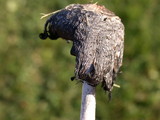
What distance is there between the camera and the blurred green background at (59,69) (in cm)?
500

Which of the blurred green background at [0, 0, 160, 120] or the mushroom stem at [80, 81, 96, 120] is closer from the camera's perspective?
the mushroom stem at [80, 81, 96, 120]

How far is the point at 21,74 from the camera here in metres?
5.23

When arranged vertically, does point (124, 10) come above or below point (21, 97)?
above

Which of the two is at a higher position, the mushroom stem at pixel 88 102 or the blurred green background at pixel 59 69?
the mushroom stem at pixel 88 102

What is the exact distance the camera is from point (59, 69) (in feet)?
17.4

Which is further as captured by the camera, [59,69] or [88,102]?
[59,69]

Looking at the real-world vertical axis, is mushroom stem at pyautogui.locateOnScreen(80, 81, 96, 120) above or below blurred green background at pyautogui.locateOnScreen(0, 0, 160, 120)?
above

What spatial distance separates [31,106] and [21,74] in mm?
367

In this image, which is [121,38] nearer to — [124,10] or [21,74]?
[21,74]

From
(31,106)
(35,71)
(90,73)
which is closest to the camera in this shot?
(90,73)

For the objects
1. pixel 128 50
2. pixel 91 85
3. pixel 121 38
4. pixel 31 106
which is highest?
pixel 121 38

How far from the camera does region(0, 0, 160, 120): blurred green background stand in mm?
5000

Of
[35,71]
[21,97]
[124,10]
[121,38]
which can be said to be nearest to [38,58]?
[35,71]

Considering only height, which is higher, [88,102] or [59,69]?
[88,102]
